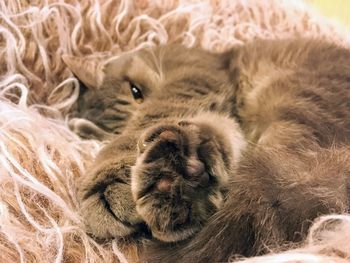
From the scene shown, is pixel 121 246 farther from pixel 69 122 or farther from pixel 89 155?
pixel 69 122

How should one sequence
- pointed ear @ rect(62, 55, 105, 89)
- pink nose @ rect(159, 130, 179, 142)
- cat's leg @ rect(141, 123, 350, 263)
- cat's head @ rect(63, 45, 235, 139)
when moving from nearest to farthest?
1. cat's leg @ rect(141, 123, 350, 263)
2. pink nose @ rect(159, 130, 179, 142)
3. cat's head @ rect(63, 45, 235, 139)
4. pointed ear @ rect(62, 55, 105, 89)

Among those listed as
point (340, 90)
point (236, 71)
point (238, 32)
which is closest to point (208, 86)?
point (236, 71)

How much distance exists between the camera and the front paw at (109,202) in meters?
0.77

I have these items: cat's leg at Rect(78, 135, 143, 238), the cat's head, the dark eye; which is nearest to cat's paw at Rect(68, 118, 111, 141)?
the cat's head

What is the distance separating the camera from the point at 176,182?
2.26 feet

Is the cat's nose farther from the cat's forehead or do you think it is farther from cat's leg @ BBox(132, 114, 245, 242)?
the cat's forehead

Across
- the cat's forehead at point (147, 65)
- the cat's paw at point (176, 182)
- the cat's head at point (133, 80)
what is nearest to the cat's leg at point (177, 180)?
the cat's paw at point (176, 182)

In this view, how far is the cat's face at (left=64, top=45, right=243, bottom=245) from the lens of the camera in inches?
27.4

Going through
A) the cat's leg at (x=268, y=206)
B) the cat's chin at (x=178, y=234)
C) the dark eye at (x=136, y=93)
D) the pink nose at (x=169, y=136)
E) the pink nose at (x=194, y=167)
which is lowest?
the cat's chin at (x=178, y=234)

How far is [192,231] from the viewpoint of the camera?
0.69 meters

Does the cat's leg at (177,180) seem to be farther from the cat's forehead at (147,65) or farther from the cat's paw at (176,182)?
the cat's forehead at (147,65)

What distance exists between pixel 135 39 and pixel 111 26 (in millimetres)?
79

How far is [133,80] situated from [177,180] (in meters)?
0.60

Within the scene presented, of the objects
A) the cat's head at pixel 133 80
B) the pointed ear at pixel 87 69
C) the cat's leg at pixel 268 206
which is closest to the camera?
the cat's leg at pixel 268 206
